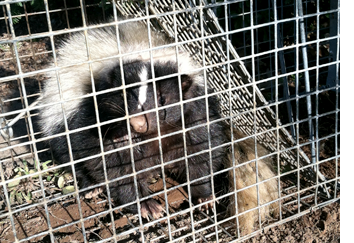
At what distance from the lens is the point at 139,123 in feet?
8.29

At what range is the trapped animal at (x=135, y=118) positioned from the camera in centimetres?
271

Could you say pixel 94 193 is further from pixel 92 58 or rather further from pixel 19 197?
pixel 92 58

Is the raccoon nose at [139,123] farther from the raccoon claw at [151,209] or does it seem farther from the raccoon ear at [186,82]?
the raccoon claw at [151,209]

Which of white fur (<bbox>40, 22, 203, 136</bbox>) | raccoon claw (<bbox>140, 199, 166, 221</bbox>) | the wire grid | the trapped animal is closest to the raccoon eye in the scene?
the trapped animal

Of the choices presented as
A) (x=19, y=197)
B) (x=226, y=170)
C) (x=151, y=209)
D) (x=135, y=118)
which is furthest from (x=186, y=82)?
(x=19, y=197)

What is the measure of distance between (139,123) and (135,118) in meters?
0.04

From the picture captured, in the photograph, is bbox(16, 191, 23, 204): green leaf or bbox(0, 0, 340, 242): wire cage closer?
bbox(0, 0, 340, 242): wire cage

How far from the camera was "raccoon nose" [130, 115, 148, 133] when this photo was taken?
8.25ft

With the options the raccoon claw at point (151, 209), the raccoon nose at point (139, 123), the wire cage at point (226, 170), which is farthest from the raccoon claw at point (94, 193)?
the raccoon nose at point (139, 123)

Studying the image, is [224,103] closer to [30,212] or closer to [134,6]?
[134,6]

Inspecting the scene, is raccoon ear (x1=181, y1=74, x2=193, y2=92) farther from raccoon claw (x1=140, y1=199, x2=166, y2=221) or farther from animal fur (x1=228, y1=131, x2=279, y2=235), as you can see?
raccoon claw (x1=140, y1=199, x2=166, y2=221)
